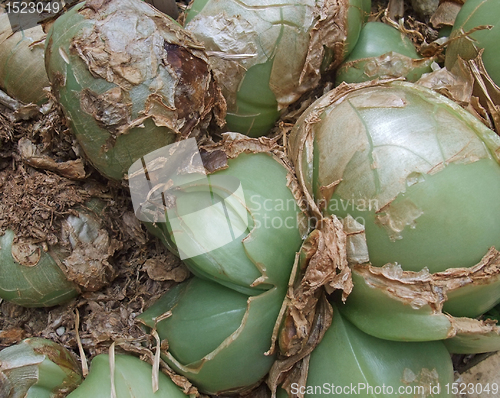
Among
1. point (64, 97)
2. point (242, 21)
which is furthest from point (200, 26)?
point (64, 97)

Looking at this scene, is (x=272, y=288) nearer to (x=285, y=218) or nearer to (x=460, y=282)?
(x=285, y=218)

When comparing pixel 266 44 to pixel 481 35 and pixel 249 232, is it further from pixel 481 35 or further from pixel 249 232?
pixel 481 35

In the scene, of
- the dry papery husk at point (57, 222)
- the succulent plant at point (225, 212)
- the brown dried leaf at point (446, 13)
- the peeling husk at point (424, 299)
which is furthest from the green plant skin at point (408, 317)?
the brown dried leaf at point (446, 13)

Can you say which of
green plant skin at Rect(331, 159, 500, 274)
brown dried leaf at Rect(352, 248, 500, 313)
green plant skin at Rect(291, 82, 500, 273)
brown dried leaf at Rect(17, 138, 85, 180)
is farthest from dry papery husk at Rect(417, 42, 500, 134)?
brown dried leaf at Rect(17, 138, 85, 180)

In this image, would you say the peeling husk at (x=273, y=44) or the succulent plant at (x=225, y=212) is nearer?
the succulent plant at (x=225, y=212)

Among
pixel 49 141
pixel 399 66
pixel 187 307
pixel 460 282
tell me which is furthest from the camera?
pixel 399 66

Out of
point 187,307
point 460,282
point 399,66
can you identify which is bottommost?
point 187,307

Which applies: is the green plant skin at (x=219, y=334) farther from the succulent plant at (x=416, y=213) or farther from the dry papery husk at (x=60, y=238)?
the succulent plant at (x=416, y=213)
